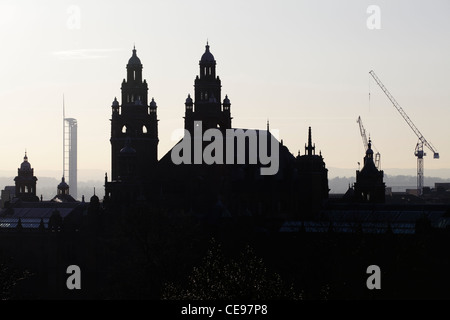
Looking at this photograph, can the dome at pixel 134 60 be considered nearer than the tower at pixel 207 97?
No

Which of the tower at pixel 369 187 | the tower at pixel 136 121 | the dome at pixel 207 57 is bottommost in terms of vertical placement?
the tower at pixel 369 187

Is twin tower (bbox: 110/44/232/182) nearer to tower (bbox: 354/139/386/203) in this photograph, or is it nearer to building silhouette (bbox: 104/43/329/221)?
building silhouette (bbox: 104/43/329/221)

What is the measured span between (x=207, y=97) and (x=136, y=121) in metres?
11.9

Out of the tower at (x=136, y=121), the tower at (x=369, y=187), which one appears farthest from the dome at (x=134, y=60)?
the tower at (x=369, y=187)

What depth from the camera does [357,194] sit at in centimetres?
17900

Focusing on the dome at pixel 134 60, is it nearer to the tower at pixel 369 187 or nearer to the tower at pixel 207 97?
the tower at pixel 207 97

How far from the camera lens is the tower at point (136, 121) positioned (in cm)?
16412

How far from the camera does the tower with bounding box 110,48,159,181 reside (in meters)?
164

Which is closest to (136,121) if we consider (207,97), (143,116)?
(143,116)

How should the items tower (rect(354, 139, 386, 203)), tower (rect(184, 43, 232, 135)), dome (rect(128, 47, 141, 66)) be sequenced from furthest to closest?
1. tower (rect(354, 139, 386, 203))
2. dome (rect(128, 47, 141, 66))
3. tower (rect(184, 43, 232, 135))

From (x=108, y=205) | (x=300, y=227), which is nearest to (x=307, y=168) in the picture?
(x=300, y=227)

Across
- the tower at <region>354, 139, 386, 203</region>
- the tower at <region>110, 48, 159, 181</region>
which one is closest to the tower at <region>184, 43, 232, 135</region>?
the tower at <region>110, 48, 159, 181</region>
